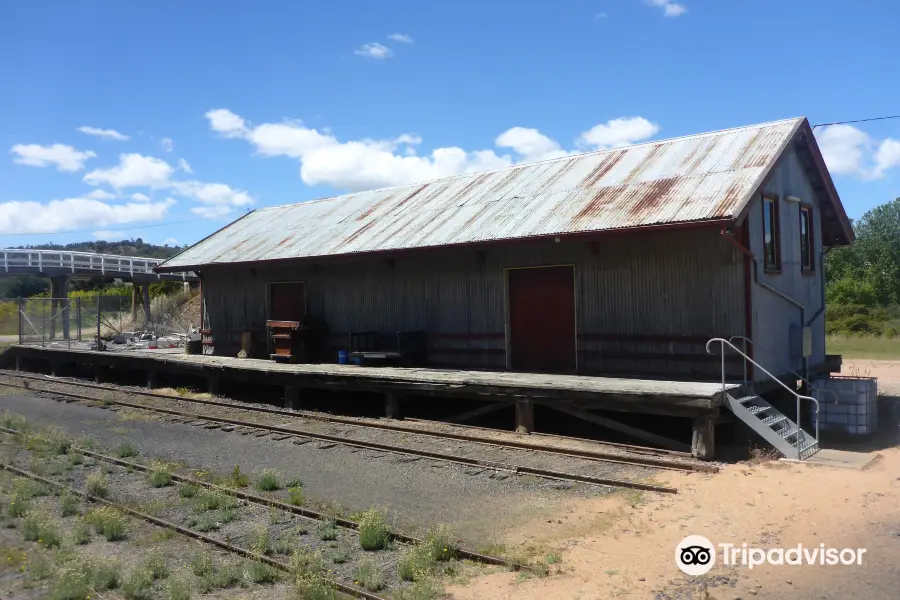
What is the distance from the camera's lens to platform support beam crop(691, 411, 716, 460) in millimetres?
9594

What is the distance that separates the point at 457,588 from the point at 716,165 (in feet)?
31.0

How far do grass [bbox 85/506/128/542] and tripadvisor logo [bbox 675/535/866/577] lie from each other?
17.7 feet

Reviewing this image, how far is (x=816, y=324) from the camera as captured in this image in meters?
14.5

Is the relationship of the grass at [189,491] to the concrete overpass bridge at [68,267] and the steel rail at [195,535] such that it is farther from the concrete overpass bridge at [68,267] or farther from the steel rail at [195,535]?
the concrete overpass bridge at [68,267]

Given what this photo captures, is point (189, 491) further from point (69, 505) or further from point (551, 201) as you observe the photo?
point (551, 201)

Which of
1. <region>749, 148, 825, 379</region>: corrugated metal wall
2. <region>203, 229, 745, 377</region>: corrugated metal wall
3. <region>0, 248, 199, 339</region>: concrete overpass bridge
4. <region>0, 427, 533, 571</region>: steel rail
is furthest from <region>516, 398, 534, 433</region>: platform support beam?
<region>0, 248, 199, 339</region>: concrete overpass bridge

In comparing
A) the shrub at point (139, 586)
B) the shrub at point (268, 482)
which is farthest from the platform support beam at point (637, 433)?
the shrub at point (139, 586)

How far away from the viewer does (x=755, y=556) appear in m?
6.00

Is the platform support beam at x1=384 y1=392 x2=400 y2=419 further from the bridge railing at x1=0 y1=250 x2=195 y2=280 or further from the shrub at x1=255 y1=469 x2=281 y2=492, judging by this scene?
the bridge railing at x1=0 y1=250 x2=195 y2=280

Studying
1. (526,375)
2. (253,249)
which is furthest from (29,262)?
(526,375)

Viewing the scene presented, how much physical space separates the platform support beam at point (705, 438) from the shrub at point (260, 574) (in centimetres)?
604

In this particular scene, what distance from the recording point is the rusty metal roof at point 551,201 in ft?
38.3

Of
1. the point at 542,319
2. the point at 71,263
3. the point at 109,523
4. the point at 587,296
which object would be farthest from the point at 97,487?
the point at 71,263

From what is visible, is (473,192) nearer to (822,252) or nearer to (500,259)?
(500,259)
